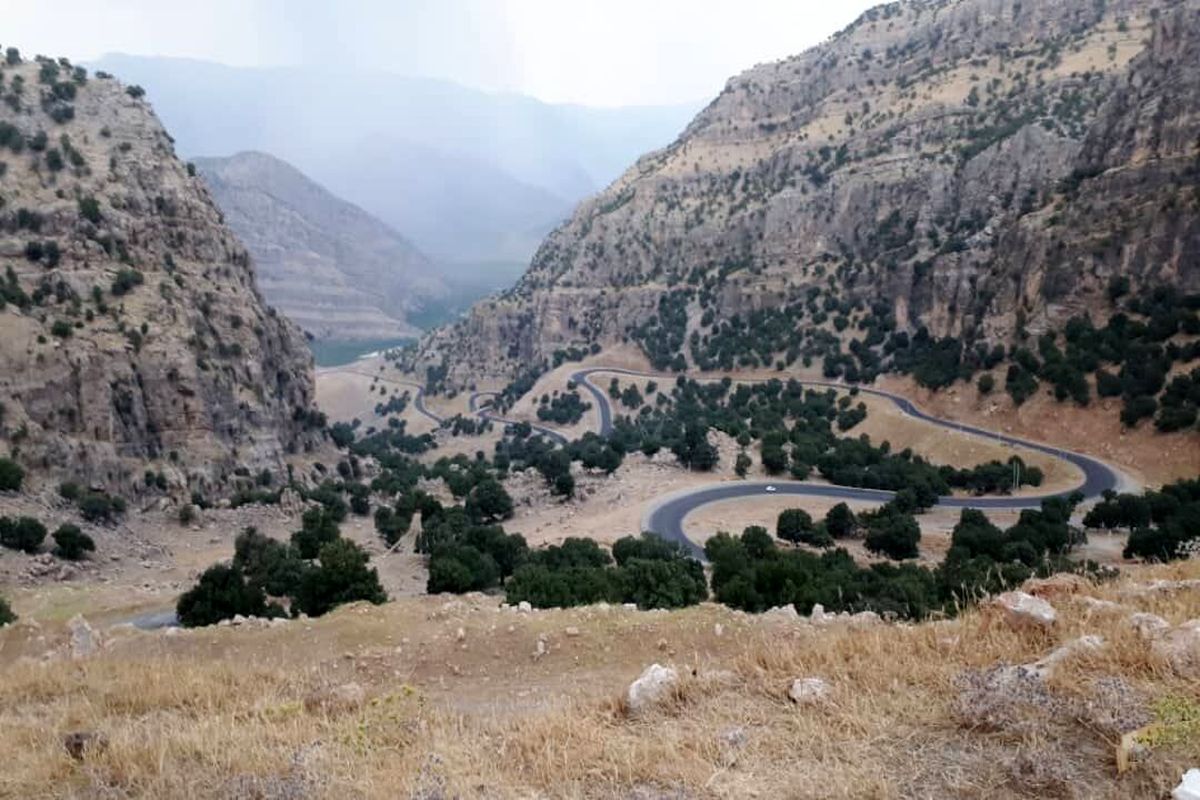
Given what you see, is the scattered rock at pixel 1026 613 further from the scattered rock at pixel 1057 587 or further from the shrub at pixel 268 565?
the shrub at pixel 268 565

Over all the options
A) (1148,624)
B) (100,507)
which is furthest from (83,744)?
(100,507)

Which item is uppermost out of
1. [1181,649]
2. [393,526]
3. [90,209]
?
[90,209]

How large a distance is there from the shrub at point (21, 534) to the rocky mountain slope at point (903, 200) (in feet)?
216

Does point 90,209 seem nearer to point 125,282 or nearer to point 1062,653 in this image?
point 125,282

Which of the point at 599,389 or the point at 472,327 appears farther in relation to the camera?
the point at 472,327

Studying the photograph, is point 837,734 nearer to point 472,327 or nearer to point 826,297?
point 826,297

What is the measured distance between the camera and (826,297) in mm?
86188

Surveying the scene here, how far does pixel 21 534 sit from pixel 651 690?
3686 cm

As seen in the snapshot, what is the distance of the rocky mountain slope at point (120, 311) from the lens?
40094mm

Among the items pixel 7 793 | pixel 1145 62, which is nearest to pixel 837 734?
pixel 7 793

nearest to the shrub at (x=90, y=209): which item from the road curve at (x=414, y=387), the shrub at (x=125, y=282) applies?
the shrub at (x=125, y=282)

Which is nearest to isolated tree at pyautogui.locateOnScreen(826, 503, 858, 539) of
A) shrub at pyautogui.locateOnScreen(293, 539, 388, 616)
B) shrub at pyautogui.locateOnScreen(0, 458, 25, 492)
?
shrub at pyautogui.locateOnScreen(293, 539, 388, 616)

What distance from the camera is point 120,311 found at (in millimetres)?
45125

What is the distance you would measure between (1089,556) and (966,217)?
58.4 metres
